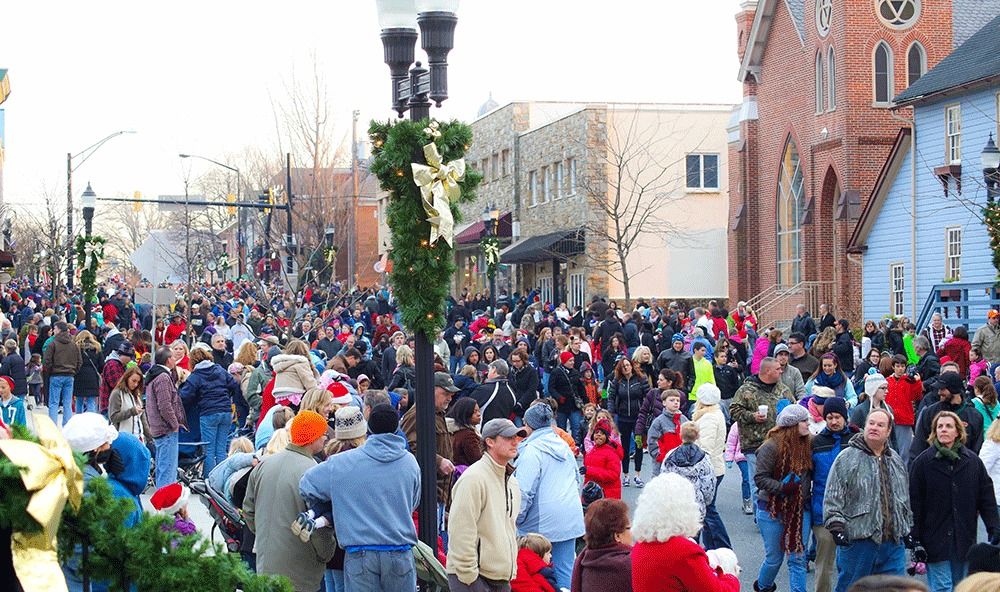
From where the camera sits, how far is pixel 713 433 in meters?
13.4

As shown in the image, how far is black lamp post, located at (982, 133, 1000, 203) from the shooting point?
24.7 m

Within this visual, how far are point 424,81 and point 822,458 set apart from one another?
14.6ft

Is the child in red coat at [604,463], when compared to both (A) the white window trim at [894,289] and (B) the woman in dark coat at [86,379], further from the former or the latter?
(A) the white window trim at [894,289]

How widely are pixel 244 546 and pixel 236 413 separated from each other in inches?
387

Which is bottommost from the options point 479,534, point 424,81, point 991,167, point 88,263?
point 479,534

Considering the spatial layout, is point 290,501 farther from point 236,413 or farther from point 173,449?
point 236,413

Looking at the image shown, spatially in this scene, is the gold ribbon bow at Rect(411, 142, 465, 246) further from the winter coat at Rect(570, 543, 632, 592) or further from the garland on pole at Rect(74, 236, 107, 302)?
the garland on pole at Rect(74, 236, 107, 302)

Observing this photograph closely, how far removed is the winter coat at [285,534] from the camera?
782cm

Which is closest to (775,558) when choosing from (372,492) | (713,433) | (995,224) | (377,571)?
(713,433)

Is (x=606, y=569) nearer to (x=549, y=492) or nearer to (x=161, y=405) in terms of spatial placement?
(x=549, y=492)

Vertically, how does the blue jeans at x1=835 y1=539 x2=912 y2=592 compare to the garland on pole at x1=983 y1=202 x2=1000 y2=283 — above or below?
below

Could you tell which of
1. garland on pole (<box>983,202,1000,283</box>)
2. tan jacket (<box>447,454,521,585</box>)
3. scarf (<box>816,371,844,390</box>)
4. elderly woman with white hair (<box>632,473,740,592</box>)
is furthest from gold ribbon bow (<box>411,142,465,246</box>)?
garland on pole (<box>983,202,1000,283</box>)

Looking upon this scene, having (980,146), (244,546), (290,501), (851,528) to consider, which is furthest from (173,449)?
(980,146)

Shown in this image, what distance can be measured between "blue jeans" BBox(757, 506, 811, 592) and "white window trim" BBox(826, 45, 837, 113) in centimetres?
→ 2844
